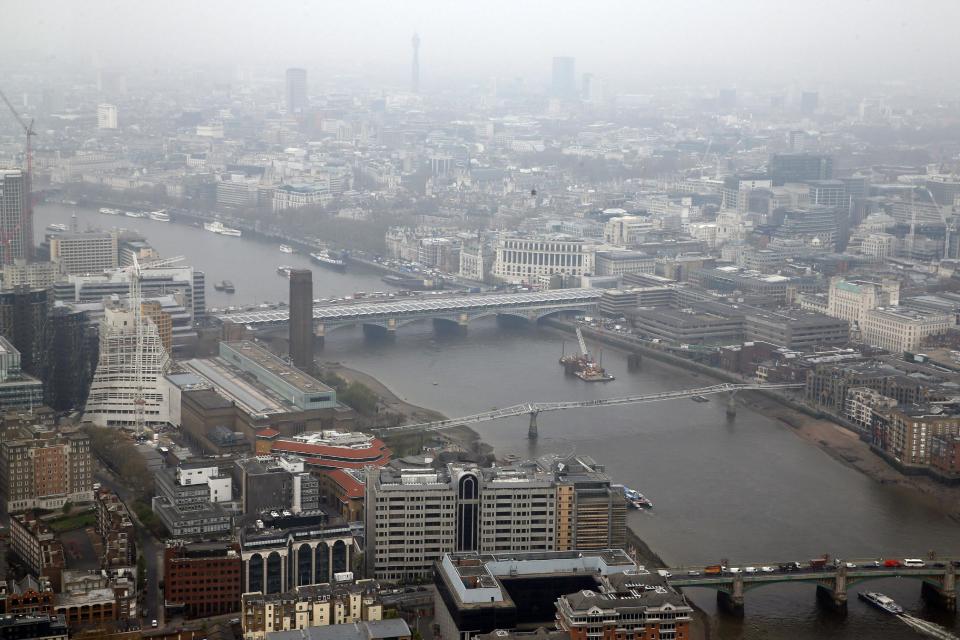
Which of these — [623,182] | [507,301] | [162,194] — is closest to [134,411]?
[507,301]

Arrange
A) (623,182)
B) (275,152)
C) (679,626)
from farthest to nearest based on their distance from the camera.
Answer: (275,152)
(623,182)
(679,626)

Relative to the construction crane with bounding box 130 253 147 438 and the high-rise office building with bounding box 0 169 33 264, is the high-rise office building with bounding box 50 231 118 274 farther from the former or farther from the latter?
the construction crane with bounding box 130 253 147 438

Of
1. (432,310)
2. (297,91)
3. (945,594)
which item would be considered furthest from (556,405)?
(297,91)

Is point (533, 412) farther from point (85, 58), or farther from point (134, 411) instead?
point (85, 58)

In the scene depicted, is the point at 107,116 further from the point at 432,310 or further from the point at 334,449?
the point at 334,449

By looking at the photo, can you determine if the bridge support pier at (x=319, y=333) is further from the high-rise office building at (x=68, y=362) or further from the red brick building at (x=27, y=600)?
the red brick building at (x=27, y=600)

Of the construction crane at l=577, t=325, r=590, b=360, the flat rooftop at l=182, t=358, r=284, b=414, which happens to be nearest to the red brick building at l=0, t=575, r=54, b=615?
the flat rooftop at l=182, t=358, r=284, b=414

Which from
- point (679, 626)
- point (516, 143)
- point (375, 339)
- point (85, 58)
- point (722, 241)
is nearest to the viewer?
point (679, 626)
